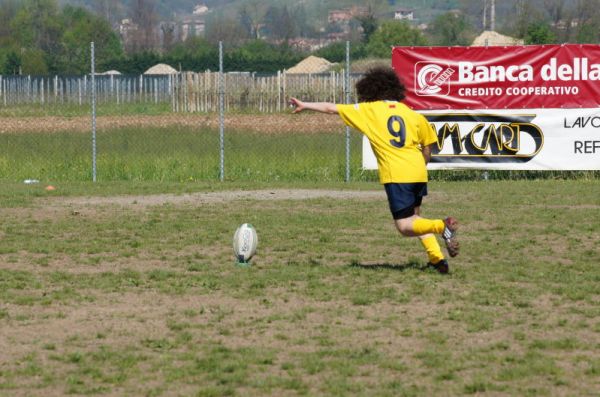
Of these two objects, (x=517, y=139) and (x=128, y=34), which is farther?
(x=128, y=34)

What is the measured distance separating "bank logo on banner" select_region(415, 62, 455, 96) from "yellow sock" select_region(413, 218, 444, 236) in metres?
10.2

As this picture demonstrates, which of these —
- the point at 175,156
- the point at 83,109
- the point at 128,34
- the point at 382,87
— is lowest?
the point at 175,156

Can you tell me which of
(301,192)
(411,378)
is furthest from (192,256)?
(301,192)

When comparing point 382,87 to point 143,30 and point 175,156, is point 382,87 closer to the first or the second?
point 175,156

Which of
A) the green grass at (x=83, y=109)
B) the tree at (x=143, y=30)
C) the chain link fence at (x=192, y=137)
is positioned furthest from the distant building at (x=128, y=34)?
the chain link fence at (x=192, y=137)

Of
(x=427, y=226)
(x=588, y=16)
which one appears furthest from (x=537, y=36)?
(x=427, y=226)

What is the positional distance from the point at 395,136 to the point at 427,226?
0.81 meters

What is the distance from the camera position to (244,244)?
11086 millimetres

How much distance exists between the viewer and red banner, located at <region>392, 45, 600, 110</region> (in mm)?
20203

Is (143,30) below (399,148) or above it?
above

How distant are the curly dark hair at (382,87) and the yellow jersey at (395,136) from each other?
0.06 meters

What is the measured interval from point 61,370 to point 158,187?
1205 cm

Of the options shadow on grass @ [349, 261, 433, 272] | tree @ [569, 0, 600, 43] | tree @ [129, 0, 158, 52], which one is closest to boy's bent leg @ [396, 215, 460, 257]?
shadow on grass @ [349, 261, 433, 272]

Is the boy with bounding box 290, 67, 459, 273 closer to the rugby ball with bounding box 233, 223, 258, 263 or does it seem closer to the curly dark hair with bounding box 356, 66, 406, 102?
the curly dark hair with bounding box 356, 66, 406, 102
